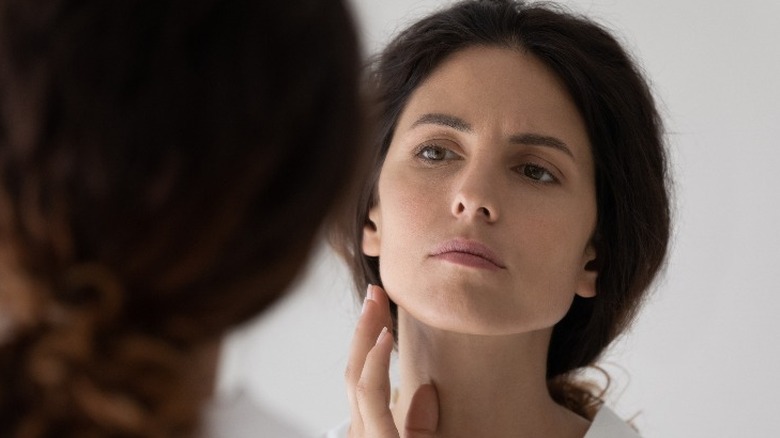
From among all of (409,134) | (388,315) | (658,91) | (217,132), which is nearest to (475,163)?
(409,134)

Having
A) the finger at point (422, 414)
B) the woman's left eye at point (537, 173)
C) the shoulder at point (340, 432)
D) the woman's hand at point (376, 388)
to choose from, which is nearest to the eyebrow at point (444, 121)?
the woman's left eye at point (537, 173)

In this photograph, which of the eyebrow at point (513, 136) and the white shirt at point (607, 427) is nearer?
the eyebrow at point (513, 136)

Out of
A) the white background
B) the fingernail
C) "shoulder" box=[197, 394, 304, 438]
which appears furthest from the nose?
the white background

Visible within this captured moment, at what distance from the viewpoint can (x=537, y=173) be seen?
1621 millimetres

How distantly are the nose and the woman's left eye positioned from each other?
3.9 inches

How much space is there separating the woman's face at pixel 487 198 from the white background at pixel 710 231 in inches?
26.1

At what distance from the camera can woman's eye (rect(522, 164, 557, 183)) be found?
1.61 metres

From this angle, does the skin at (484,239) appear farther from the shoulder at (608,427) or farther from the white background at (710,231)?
the white background at (710,231)

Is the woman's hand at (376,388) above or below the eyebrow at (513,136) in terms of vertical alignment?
below

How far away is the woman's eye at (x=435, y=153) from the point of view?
1.61 m

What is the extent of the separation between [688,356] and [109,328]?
1814 millimetres

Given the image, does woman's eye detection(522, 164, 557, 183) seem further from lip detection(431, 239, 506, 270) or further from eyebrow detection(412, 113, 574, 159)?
lip detection(431, 239, 506, 270)

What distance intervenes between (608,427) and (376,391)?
15.9 inches

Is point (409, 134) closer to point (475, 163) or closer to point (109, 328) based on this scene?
point (475, 163)
